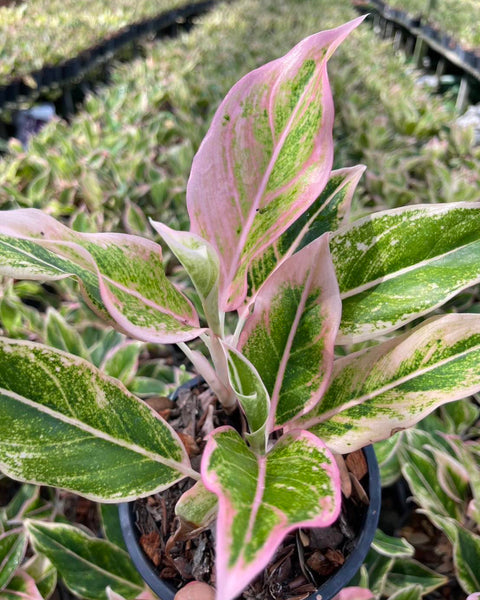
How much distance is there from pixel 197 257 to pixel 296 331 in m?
0.13

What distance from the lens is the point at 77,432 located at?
48 cm

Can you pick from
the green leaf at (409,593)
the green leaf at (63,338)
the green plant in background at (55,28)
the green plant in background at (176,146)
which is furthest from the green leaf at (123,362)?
the green plant in background at (55,28)

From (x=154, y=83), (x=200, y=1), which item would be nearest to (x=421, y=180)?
(x=154, y=83)

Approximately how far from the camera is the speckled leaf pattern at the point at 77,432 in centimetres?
46

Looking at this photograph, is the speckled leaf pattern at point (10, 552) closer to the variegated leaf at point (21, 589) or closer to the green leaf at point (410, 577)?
the variegated leaf at point (21, 589)

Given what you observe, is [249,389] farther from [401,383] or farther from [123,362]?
[123,362]

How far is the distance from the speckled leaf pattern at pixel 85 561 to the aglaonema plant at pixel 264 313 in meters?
0.34

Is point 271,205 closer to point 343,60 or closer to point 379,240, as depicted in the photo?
point 379,240

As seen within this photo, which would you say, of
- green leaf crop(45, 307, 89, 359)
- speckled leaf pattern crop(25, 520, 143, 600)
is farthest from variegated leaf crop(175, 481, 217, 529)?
green leaf crop(45, 307, 89, 359)

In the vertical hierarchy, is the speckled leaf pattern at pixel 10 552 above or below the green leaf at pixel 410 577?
above

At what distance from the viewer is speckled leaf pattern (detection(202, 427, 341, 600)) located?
0.31m

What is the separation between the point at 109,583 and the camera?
751 mm

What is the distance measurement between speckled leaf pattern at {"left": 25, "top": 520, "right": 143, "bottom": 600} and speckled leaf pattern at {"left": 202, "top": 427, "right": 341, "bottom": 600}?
15.8 inches

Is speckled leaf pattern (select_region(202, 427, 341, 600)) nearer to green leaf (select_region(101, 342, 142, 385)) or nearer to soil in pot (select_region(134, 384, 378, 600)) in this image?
soil in pot (select_region(134, 384, 378, 600))
